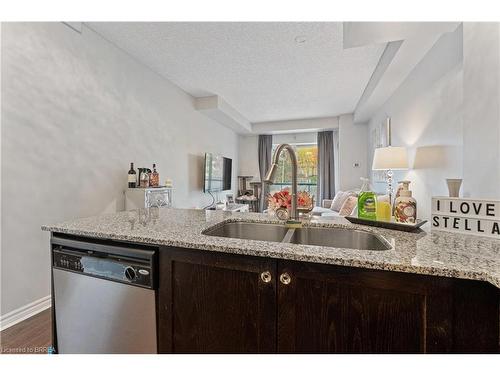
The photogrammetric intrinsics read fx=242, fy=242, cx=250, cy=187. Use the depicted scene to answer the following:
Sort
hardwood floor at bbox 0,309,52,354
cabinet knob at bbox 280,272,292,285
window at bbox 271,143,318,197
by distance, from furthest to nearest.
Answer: window at bbox 271,143,318,197 → hardwood floor at bbox 0,309,52,354 → cabinet knob at bbox 280,272,292,285

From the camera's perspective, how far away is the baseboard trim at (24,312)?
1722 millimetres

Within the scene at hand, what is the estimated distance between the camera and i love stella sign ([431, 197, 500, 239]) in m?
0.92

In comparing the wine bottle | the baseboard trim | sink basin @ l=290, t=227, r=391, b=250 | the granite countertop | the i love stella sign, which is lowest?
the baseboard trim

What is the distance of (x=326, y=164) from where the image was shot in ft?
19.9

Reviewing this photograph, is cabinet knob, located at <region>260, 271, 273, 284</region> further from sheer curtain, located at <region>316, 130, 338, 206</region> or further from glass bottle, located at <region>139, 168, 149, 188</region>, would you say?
sheer curtain, located at <region>316, 130, 338, 206</region>

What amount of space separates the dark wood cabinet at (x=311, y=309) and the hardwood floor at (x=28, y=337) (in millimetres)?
1241

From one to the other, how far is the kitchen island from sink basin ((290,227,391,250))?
0.13 meters

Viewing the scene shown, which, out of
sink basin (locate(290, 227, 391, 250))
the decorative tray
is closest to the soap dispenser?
the decorative tray

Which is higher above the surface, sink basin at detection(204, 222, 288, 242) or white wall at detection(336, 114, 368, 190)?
white wall at detection(336, 114, 368, 190)

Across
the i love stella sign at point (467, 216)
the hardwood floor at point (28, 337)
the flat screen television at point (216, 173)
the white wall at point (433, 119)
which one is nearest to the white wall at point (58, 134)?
the hardwood floor at point (28, 337)

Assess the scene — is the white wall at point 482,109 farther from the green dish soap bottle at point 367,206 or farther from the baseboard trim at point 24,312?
→ the baseboard trim at point 24,312

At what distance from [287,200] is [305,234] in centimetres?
20

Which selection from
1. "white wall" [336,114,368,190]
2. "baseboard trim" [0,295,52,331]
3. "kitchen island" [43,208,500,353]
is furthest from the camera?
"white wall" [336,114,368,190]

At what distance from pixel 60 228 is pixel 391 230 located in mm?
1556
